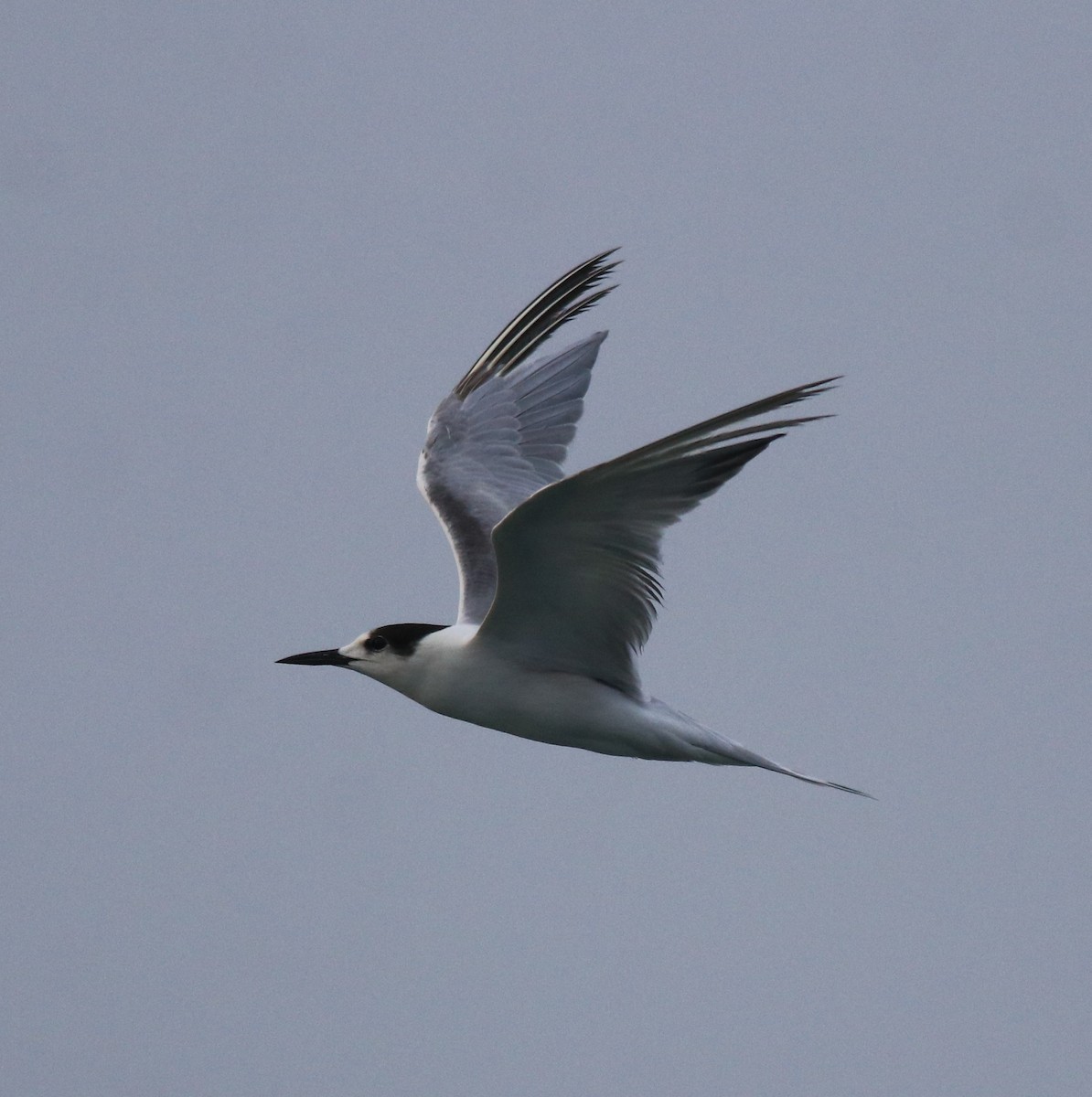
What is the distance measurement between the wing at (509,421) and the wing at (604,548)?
197 cm

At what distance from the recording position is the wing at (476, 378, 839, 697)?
791 cm

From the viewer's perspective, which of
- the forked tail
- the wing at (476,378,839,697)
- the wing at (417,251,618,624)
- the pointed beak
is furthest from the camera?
the wing at (417,251,618,624)

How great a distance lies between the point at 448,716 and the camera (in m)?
10.3

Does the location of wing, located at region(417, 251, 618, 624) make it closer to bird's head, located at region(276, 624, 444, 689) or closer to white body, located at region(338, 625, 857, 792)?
Answer: bird's head, located at region(276, 624, 444, 689)

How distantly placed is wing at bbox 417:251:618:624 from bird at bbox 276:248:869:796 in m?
0.01

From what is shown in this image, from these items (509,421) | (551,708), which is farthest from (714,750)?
(509,421)

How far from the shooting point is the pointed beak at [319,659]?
35.3 ft

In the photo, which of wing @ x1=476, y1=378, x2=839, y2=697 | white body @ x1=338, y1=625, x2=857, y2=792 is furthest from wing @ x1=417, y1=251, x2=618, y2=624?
wing @ x1=476, y1=378, x2=839, y2=697

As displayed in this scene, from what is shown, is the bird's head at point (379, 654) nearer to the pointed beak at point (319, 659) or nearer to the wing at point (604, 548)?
the pointed beak at point (319, 659)

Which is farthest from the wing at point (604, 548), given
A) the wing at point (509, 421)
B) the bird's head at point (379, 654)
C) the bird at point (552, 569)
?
the wing at point (509, 421)

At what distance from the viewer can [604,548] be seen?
29.0 feet

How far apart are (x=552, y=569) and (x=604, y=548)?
0.38 meters

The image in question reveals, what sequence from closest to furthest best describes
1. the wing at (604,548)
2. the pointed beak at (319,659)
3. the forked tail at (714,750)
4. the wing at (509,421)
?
the wing at (604,548), the forked tail at (714,750), the pointed beak at (319,659), the wing at (509,421)

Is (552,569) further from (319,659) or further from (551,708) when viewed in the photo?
(319,659)
